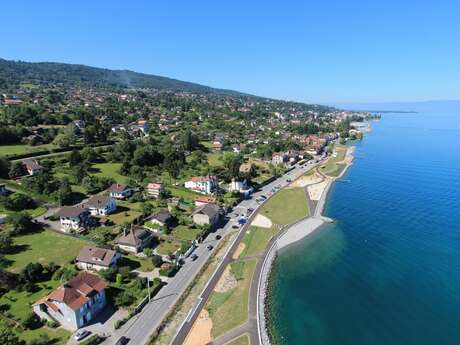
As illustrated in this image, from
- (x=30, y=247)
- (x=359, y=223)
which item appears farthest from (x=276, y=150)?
(x=30, y=247)

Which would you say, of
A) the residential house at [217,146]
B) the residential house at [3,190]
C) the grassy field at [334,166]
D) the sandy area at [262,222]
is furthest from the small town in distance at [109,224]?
the residential house at [217,146]

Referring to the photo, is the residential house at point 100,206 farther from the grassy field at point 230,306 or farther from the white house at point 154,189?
the grassy field at point 230,306

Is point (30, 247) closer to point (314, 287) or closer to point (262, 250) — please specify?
point (262, 250)

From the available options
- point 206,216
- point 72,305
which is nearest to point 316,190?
point 206,216

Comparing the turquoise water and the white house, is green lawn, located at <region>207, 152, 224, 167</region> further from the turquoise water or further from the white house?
the turquoise water

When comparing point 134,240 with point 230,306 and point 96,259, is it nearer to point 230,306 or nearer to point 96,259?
point 96,259
